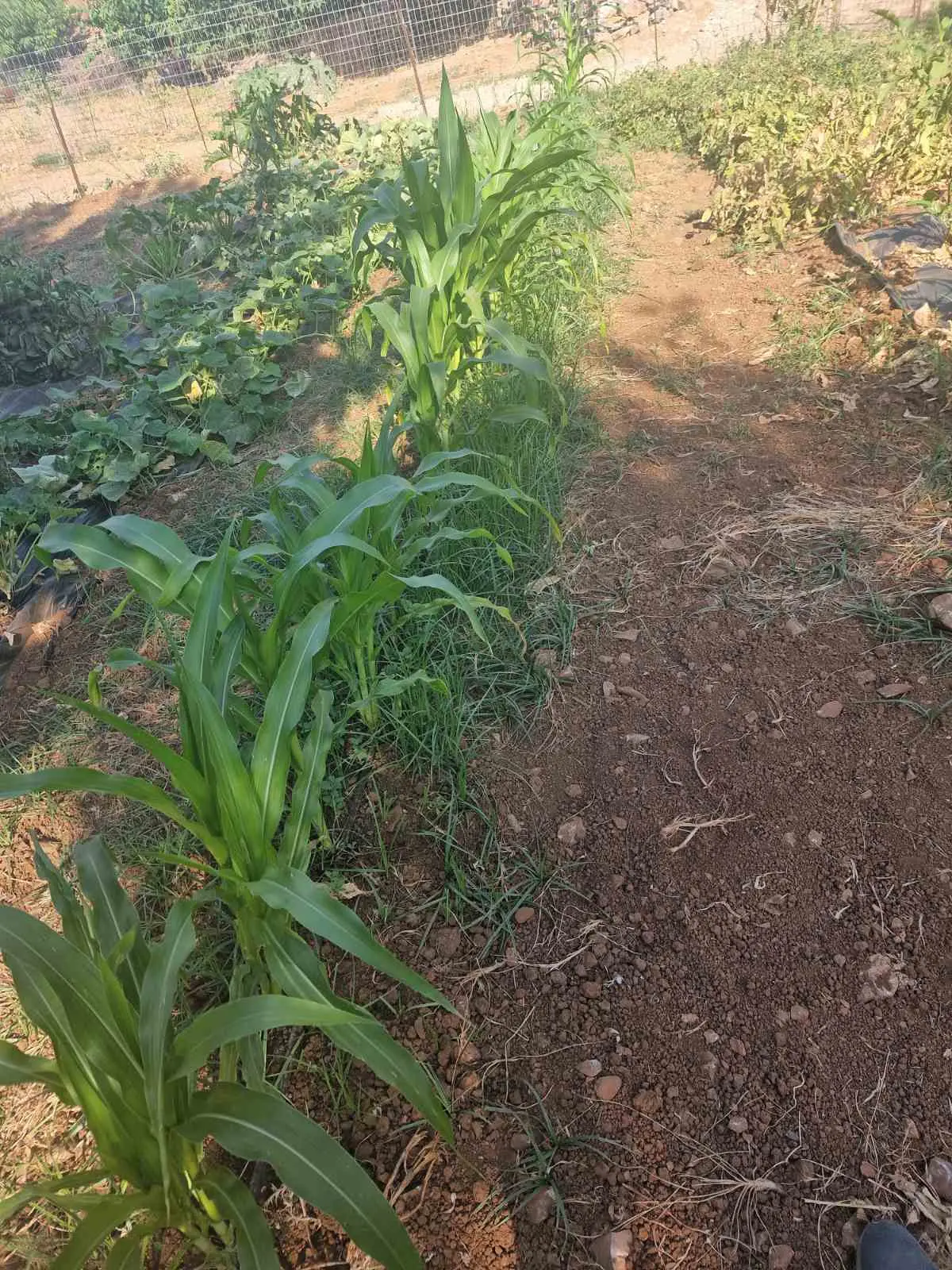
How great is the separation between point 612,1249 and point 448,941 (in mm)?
585

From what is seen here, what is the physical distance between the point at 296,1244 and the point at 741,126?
625cm

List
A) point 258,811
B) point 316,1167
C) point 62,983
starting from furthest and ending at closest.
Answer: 1. point 258,811
2. point 62,983
3. point 316,1167

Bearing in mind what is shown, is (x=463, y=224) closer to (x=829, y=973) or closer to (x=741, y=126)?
(x=829, y=973)

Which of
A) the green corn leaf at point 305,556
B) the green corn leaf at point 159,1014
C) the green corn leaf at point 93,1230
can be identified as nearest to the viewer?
the green corn leaf at point 93,1230

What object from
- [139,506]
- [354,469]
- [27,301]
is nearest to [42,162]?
[27,301]

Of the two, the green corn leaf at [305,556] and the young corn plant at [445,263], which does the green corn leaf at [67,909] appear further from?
the young corn plant at [445,263]

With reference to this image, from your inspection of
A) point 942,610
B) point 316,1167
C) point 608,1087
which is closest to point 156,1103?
point 316,1167

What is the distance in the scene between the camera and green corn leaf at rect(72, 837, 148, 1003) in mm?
1229

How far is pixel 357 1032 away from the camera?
115 centimetres

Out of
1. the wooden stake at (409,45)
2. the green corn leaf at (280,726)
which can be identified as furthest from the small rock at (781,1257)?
the wooden stake at (409,45)

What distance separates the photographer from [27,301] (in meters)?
4.64

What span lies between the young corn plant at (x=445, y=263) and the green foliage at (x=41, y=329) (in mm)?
2396

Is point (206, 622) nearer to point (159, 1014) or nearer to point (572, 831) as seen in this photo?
point (159, 1014)

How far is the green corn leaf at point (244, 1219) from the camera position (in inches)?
39.8
